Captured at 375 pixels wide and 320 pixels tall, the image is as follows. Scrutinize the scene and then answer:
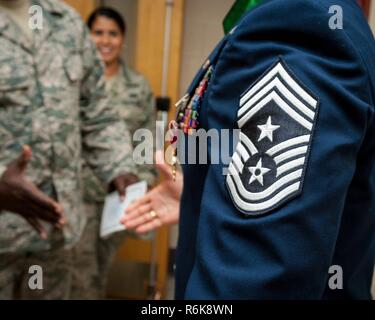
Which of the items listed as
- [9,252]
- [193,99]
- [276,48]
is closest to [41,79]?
[9,252]

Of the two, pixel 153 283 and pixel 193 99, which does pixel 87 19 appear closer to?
pixel 153 283

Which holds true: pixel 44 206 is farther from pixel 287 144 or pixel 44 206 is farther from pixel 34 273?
pixel 287 144

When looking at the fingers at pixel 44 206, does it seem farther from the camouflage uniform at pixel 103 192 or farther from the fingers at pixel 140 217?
the camouflage uniform at pixel 103 192

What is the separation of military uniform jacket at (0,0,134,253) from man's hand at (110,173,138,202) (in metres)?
Answer: 0.02

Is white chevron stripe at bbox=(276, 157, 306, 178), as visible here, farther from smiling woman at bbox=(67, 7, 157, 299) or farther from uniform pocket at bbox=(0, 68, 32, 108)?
smiling woman at bbox=(67, 7, 157, 299)

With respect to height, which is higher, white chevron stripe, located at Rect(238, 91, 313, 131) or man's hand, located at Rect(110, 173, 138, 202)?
white chevron stripe, located at Rect(238, 91, 313, 131)

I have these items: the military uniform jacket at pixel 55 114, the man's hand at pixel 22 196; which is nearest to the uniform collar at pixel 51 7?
the military uniform jacket at pixel 55 114

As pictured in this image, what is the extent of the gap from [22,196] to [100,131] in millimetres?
455

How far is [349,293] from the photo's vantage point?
57 cm

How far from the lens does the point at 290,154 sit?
0.40m

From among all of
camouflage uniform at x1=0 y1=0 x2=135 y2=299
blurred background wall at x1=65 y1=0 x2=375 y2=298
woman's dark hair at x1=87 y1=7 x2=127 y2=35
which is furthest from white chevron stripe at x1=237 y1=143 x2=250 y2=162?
woman's dark hair at x1=87 y1=7 x2=127 y2=35

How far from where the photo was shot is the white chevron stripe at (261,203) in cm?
40

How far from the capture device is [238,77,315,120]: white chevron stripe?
407 mm

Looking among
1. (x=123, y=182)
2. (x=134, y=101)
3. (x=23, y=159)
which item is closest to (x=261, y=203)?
(x=23, y=159)
